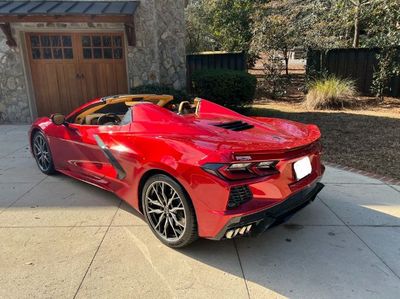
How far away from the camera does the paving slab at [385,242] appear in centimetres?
286

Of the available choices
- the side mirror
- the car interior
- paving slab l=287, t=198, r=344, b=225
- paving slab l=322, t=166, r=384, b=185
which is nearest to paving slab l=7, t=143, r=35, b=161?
the side mirror

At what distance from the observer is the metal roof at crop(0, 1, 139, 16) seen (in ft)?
24.6

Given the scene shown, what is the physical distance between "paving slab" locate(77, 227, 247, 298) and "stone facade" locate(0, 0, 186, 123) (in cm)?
643

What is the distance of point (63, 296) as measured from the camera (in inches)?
96.0

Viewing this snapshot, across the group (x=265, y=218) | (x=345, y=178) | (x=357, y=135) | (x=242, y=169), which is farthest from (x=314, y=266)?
(x=357, y=135)

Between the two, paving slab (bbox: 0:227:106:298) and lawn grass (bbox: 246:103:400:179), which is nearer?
paving slab (bbox: 0:227:106:298)

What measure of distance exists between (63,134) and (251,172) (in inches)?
111

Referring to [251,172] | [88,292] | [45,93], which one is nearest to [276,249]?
[251,172]

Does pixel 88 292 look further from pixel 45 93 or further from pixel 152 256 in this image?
pixel 45 93

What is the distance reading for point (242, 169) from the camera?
2.55m

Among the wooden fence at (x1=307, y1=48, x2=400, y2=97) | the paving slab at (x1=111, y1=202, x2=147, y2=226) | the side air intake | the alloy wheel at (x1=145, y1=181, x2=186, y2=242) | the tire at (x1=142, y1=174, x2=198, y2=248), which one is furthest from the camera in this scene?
the wooden fence at (x1=307, y1=48, x2=400, y2=97)

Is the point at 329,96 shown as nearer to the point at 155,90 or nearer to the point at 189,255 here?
the point at 155,90

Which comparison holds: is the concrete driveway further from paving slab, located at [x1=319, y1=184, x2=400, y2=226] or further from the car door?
Result: the car door

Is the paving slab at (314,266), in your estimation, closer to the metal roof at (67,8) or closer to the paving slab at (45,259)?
the paving slab at (45,259)
